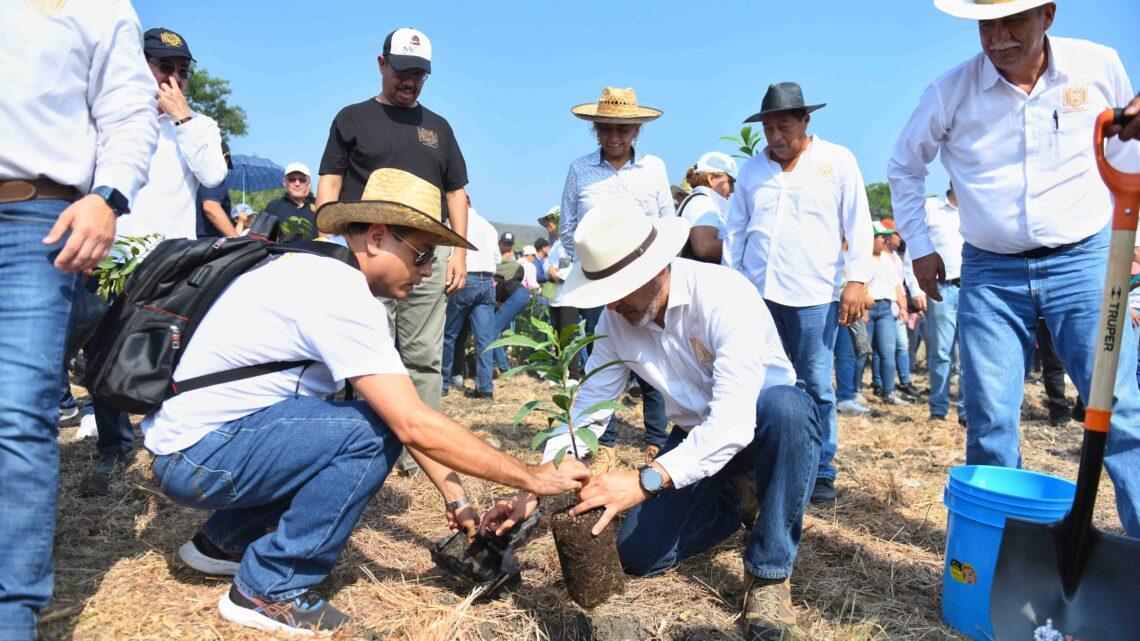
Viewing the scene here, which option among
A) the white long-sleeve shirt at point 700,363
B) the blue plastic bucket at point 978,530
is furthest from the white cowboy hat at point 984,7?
the blue plastic bucket at point 978,530

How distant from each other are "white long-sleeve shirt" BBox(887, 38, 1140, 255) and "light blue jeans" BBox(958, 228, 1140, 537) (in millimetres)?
88

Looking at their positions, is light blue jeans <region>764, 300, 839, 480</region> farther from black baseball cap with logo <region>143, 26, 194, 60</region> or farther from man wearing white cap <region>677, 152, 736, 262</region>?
black baseball cap with logo <region>143, 26, 194, 60</region>

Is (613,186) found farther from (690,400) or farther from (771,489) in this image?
(771,489)

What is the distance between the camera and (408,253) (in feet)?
8.80

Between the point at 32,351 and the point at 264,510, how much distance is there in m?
1.05

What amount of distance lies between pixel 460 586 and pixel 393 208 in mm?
1497

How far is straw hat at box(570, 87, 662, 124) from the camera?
513cm

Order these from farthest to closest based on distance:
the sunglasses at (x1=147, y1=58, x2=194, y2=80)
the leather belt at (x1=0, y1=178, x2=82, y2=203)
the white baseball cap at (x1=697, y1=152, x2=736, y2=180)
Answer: the white baseball cap at (x1=697, y1=152, x2=736, y2=180) → the sunglasses at (x1=147, y1=58, x2=194, y2=80) → the leather belt at (x1=0, y1=178, x2=82, y2=203)

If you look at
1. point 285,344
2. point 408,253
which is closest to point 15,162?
point 285,344

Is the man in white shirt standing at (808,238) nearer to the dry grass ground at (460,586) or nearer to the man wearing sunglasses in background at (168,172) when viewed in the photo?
the dry grass ground at (460,586)

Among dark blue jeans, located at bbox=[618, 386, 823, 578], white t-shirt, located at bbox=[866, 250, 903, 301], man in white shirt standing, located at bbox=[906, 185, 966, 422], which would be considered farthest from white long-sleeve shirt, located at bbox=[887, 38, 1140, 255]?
white t-shirt, located at bbox=[866, 250, 903, 301]

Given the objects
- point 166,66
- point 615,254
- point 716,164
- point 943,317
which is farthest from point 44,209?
point 943,317

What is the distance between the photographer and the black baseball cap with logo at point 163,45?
427cm

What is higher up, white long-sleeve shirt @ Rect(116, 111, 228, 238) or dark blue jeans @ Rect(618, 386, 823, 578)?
white long-sleeve shirt @ Rect(116, 111, 228, 238)
